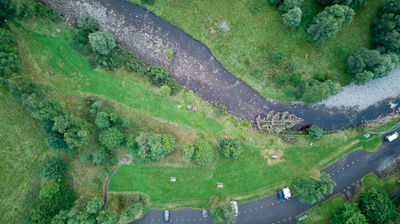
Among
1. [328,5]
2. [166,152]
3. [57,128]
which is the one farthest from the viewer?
[328,5]

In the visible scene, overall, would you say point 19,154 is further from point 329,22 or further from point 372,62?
point 372,62

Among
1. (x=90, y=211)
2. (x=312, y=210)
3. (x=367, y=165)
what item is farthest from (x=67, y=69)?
(x=367, y=165)

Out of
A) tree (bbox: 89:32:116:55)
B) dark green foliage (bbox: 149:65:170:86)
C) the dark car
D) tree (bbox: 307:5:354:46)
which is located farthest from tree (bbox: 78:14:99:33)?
the dark car

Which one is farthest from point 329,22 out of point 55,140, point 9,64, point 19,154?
point 19,154

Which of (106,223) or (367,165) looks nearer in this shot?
(106,223)

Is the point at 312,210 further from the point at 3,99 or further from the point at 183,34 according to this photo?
the point at 3,99

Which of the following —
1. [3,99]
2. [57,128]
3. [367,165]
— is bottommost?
[367,165]
